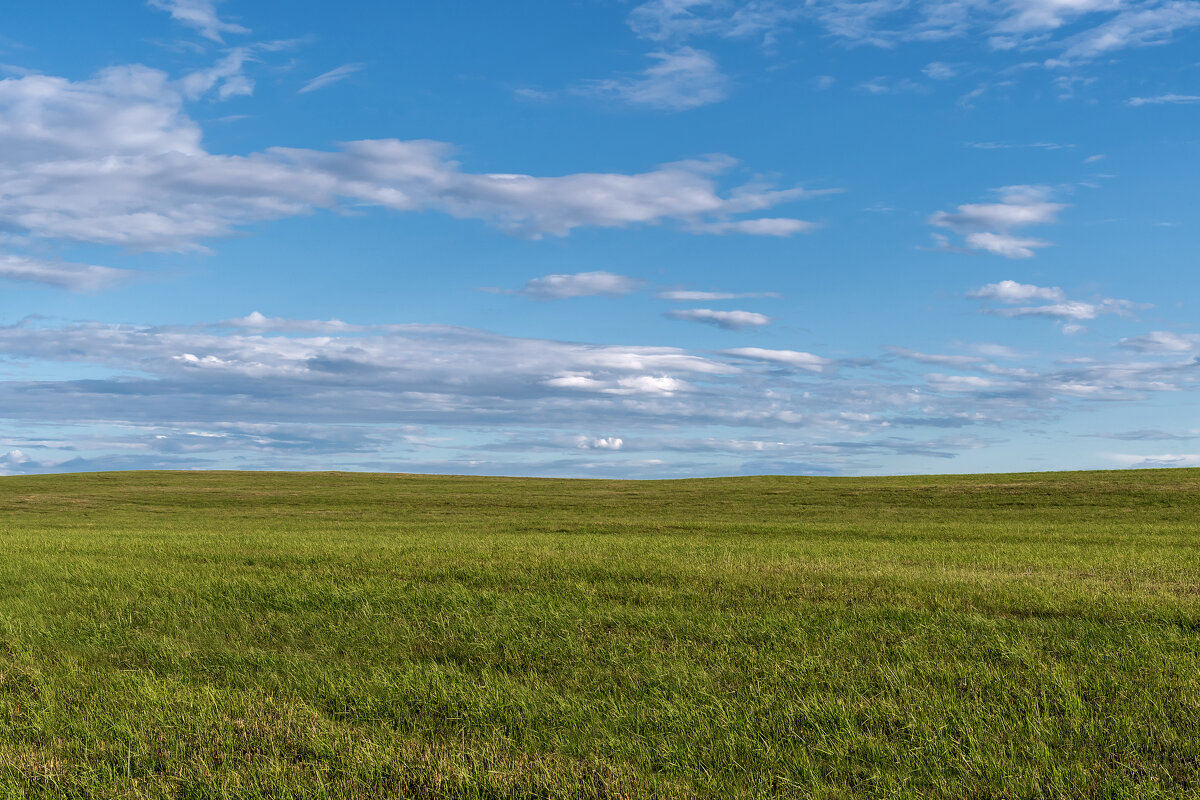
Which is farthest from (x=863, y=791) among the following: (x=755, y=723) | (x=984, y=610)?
(x=984, y=610)

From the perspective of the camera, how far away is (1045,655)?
9344 millimetres

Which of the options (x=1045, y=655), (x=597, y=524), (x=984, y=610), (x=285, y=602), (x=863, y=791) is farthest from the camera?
(x=597, y=524)

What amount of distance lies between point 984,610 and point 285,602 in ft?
34.5

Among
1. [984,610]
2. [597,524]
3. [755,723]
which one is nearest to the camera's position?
[755,723]

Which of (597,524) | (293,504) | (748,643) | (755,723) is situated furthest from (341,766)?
(293,504)

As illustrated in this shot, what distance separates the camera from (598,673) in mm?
8961

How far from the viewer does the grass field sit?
255 inches

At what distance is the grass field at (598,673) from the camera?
6465 millimetres

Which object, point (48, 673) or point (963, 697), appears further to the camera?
point (48, 673)

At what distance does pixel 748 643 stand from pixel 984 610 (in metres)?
4.21

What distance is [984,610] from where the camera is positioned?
39.8 feet

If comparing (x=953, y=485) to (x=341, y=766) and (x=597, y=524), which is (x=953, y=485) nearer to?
(x=597, y=524)

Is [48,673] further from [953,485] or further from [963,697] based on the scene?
[953,485]

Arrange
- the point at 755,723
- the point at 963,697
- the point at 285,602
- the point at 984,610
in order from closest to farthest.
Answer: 1. the point at 755,723
2. the point at 963,697
3. the point at 984,610
4. the point at 285,602
